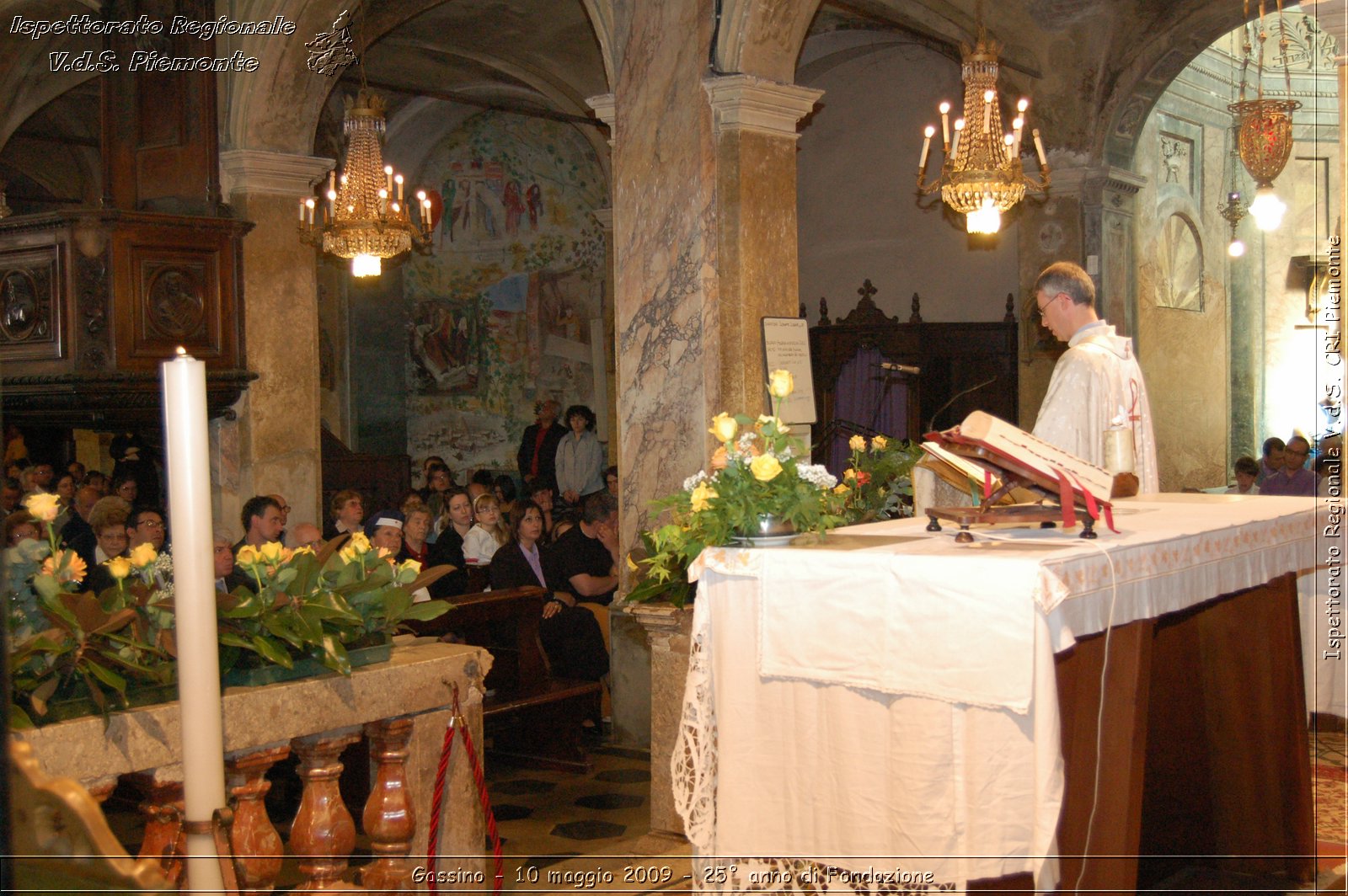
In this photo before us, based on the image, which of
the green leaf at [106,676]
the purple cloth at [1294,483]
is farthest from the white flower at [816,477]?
the purple cloth at [1294,483]

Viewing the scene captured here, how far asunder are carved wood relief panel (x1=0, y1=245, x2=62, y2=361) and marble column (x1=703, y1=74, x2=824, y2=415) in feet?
13.3

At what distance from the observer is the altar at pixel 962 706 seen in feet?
8.77

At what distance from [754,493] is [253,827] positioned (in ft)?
4.54

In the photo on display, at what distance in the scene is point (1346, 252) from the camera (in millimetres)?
4418

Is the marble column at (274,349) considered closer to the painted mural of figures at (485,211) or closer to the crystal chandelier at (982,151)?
the crystal chandelier at (982,151)

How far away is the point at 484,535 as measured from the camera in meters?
8.69

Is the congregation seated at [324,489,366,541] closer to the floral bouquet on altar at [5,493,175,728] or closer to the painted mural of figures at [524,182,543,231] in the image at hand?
the floral bouquet on altar at [5,493,175,728]

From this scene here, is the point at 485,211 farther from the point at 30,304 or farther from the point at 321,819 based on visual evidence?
the point at 321,819

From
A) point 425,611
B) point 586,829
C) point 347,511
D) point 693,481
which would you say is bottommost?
point 586,829

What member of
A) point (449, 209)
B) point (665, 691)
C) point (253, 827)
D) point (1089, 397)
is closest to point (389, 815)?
point (253, 827)

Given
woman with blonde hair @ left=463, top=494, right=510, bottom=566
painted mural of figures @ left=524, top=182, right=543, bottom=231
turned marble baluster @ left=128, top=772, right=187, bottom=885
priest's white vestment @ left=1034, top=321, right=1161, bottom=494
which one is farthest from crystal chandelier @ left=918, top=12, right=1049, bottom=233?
painted mural of figures @ left=524, top=182, right=543, bottom=231

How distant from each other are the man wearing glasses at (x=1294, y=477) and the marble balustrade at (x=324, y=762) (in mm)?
8492

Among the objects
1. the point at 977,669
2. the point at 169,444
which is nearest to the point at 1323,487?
the point at 977,669

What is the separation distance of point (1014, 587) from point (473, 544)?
20.8ft
